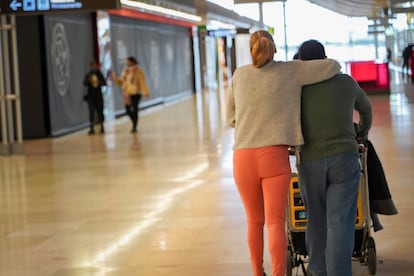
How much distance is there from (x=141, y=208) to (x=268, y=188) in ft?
15.0

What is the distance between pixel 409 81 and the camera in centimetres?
3703

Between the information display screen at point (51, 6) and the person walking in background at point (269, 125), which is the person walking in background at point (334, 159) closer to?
the person walking in background at point (269, 125)

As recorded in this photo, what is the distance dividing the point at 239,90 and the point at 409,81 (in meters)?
32.6

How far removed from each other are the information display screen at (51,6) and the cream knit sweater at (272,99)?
925 centimetres

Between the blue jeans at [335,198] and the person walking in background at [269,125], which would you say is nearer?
the blue jeans at [335,198]

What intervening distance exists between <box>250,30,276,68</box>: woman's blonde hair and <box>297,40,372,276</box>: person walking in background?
30 cm

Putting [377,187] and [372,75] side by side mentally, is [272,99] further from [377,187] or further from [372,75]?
[372,75]

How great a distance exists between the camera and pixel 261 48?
540 cm

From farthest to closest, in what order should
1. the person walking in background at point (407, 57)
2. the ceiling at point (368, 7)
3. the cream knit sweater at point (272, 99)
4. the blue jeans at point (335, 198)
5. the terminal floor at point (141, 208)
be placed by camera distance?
the person walking in background at point (407, 57)
the ceiling at point (368, 7)
the terminal floor at point (141, 208)
the cream knit sweater at point (272, 99)
the blue jeans at point (335, 198)

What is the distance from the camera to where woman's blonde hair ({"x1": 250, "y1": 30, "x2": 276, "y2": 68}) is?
17.7 feet

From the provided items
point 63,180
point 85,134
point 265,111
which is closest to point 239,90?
point 265,111

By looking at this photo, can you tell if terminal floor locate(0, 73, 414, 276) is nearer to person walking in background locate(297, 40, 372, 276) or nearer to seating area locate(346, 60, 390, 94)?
person walking in background locate(297, 40, 372, 276)

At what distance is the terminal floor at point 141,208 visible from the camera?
713 centimetres

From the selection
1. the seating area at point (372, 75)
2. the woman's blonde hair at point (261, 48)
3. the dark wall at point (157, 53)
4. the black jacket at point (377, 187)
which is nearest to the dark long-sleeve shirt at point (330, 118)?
the woman's blonde hair at point (261, 48)
